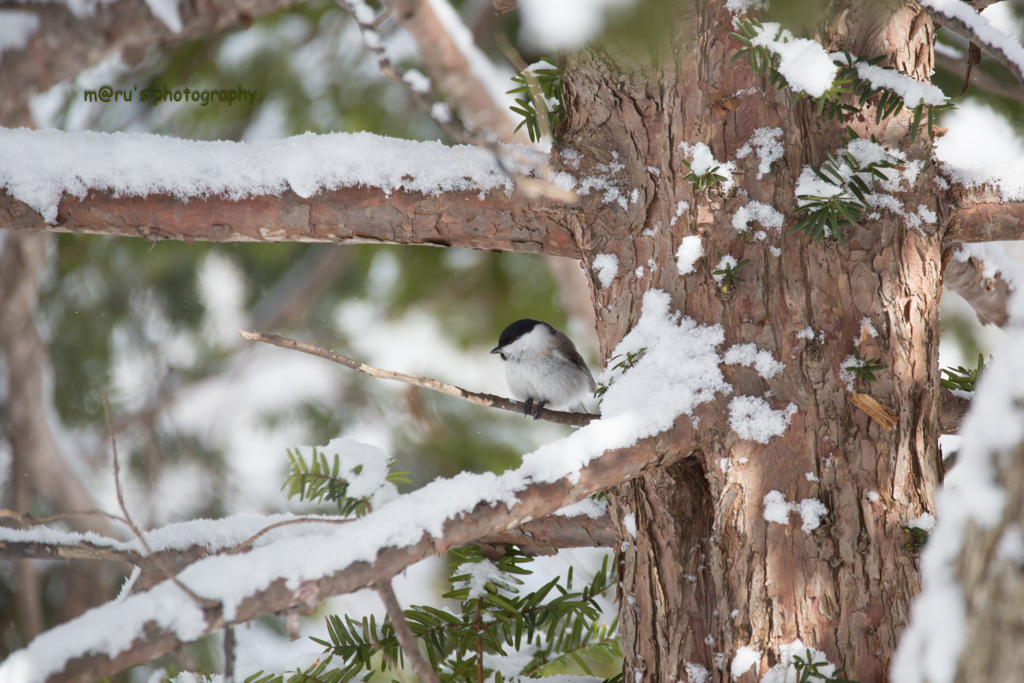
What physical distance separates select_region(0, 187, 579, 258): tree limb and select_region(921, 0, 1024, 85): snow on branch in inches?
28.2

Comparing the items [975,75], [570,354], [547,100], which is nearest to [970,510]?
[547,100]

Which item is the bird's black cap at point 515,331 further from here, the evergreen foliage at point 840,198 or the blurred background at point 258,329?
the evergreen foliage at point 840,198

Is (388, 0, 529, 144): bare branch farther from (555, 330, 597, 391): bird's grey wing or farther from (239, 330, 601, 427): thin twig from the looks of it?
(555, 330, 597, 391): bird's grey wing

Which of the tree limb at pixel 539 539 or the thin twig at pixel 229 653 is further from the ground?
the tree limb at pixel 539 539

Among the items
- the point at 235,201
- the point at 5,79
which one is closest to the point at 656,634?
the point at 235,201

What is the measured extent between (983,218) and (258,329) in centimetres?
363

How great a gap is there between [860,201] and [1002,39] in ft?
1.04

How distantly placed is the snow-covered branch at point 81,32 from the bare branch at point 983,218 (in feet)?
6.74

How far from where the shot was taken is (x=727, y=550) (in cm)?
115

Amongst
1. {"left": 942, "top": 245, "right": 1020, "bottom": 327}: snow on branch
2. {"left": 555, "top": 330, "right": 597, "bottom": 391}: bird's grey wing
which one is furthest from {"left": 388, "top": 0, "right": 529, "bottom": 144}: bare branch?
{"left": 555, "top": 330, "right": 597, "bottom": 391}: bird's grey wing

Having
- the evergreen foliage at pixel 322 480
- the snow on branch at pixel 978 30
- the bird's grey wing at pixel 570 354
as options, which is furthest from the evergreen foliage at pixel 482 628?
the bird's grey wing at pixel 570 354

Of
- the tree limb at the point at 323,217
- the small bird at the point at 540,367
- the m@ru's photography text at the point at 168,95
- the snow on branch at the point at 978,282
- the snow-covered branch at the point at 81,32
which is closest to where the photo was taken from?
the tree limb at the point at 323,217

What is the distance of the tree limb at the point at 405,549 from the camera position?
0.73 meters

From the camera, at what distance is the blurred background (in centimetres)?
341
